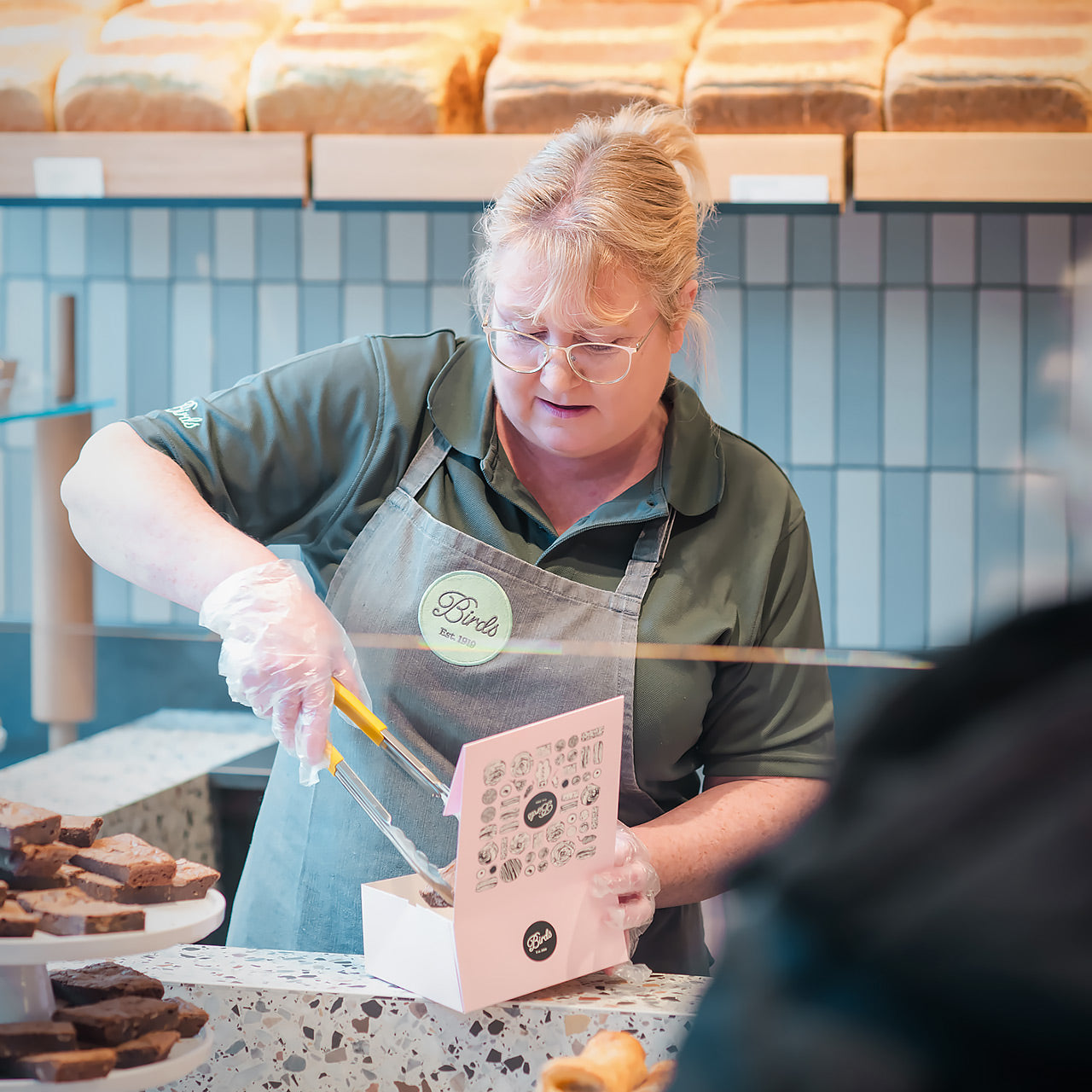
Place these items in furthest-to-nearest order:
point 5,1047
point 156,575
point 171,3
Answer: point 171,3 → point 156,575 → point 5,1047

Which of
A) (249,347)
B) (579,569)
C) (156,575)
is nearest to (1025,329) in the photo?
(579,569)

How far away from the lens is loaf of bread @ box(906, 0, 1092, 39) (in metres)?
1.29

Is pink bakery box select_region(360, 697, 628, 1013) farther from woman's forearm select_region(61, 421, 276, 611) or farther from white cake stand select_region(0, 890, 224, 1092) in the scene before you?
woman's forearm select_region(61, 421, 276, 611)

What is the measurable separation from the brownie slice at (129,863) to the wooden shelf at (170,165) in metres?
0.96

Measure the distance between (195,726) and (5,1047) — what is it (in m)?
1.15

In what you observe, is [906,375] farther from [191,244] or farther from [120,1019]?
[120,1019]

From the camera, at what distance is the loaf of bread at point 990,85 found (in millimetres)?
1273

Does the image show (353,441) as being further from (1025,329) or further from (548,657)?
(1025,329)

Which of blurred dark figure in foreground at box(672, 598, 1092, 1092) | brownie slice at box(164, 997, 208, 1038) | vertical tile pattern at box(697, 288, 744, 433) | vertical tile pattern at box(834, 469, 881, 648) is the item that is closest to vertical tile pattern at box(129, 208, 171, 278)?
vertical tile pattern at box(697, 288, 744, 433)

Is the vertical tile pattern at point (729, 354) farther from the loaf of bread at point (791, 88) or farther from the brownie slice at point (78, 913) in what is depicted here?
the brownie slice at point (78, 913)

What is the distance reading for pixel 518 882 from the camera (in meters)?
0.71

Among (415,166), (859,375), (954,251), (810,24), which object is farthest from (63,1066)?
(954,251)

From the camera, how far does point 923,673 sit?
0.24 meters

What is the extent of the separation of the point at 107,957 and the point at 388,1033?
0.19m
